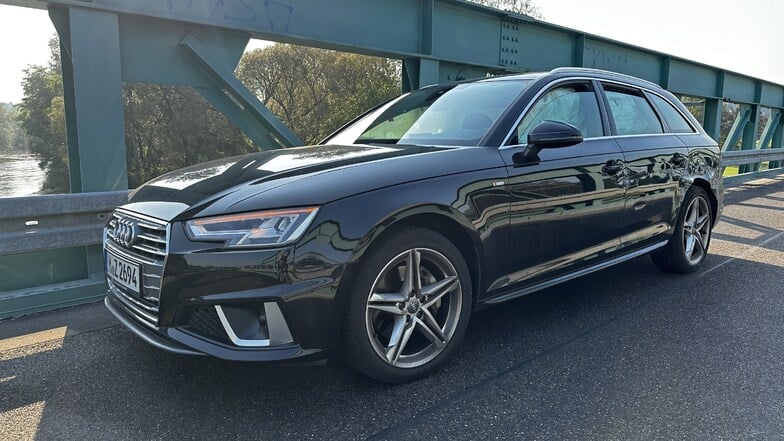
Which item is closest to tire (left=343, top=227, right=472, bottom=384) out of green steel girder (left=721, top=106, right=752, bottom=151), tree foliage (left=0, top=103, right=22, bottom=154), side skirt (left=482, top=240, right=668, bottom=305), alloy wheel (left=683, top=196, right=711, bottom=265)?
side skirt (left=482, top=240, right=668, bottom=305)

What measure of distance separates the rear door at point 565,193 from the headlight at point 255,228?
130 cm

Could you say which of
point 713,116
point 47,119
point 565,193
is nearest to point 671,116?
point 565,193

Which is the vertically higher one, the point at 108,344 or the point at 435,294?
the point at 435,294

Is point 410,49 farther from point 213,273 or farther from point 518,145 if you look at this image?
point 213,273

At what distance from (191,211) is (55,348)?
5.23 ft

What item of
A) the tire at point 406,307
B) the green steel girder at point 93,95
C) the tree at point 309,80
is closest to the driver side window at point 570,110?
the tire at point 406,307

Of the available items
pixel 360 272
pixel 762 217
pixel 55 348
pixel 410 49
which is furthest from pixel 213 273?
pixel 762 217

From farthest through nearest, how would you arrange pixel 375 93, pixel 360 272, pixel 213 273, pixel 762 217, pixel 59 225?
pixel 375 93 < pixel 762 217 < pixel 59 225 < pixel 360 272 < pixel 213 273

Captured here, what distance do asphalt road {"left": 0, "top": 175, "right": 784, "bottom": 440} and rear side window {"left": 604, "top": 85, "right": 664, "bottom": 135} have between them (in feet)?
4.52

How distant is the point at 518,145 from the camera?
3146mm

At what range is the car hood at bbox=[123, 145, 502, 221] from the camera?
232 cm

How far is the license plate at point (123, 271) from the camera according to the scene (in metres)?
2.47

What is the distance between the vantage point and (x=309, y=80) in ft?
105

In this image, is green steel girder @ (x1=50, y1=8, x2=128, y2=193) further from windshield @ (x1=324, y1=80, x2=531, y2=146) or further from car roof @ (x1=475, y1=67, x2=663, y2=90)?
car roof @ (x1=475, y1=67, x2=663, y2=90)
